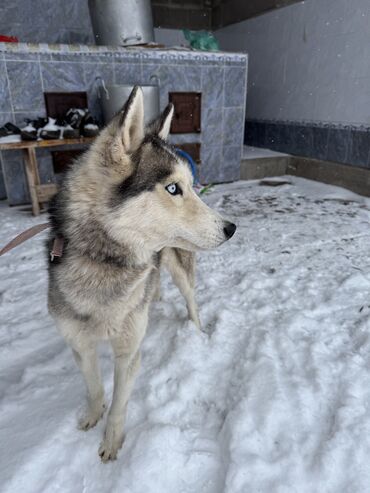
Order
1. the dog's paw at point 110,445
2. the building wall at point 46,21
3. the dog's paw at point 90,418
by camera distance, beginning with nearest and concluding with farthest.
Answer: the dog's paw at point 110,445 → the dog's paw at point 90,418 → the building wall at point 46,21

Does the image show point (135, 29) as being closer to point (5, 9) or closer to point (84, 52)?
point (84, 52)

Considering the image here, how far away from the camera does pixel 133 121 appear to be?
114cm

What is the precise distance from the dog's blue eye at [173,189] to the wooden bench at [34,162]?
A: 10.0 ft

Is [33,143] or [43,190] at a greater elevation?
[33,143]

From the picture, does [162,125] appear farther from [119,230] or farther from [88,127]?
[88,127]

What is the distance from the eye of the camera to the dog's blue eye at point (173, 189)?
122 cm

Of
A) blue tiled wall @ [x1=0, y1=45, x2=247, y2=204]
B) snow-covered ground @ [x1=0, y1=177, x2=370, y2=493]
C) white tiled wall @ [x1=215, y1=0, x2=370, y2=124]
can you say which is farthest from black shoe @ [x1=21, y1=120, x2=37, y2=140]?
white tiled wall @ [x1=215, y1=0, x2=370, y2=124]

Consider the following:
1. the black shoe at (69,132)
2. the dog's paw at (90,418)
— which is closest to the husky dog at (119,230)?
the dog's paw at (90,418)

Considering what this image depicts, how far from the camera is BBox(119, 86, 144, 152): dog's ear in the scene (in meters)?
1.07

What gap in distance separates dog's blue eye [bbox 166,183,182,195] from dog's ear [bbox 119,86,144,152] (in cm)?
18

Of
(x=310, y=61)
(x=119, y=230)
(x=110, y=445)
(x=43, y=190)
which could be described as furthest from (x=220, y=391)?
(x=310, y=61)

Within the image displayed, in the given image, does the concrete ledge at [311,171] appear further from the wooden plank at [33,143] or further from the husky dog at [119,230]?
the husky dog at [119,230]

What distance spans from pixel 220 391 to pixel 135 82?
14.6 feet

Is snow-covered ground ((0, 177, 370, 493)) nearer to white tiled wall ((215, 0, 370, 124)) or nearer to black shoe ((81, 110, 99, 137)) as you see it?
black shoe ((81, 110, 99, 137))
